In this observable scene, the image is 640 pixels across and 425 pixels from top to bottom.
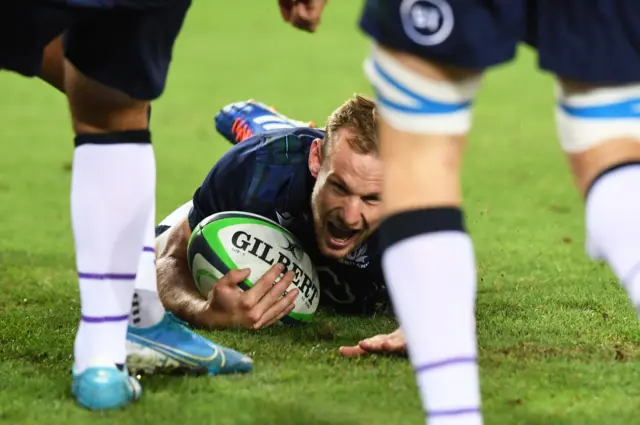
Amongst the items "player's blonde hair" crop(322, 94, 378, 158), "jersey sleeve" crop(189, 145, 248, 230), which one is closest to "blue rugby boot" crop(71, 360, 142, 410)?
"player's blonde hair" crop(322, 94, 378, 158)

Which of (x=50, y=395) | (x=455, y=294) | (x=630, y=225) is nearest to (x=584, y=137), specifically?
(x=630, y=225)

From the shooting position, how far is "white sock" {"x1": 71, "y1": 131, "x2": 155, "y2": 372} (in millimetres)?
2443

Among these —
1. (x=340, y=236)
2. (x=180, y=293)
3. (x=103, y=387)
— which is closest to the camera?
(x=103, y=387)

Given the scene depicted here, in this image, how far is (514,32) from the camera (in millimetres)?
1924

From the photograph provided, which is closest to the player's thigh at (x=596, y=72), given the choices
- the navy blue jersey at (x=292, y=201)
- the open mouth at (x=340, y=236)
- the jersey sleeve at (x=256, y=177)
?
the open mouth at (x=340, y=236)

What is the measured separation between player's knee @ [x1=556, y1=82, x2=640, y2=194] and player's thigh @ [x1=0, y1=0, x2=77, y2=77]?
1024mm

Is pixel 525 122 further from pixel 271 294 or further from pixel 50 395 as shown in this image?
pixel 50 395

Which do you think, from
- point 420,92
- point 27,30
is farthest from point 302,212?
point 420,92

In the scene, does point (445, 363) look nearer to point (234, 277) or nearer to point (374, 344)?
point (374, 344)

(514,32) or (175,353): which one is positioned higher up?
(514,32)

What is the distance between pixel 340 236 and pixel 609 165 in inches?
58.3

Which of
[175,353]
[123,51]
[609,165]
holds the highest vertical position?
[609,165]

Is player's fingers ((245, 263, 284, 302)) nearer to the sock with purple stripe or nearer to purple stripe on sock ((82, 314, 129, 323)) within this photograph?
purple stripe on sock ((82, 314, 129, 323))

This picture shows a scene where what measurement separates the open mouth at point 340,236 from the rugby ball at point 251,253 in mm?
133
